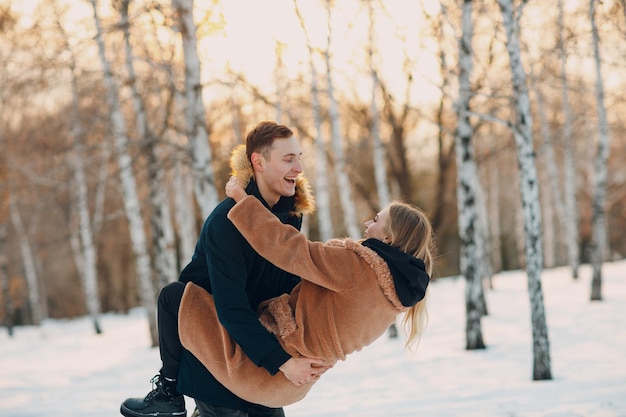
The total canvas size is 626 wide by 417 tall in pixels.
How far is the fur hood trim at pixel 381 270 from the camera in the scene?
2.83 metres

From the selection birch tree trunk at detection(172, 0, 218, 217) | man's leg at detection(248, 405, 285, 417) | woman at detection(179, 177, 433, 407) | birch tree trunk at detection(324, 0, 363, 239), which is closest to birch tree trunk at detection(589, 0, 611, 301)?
birch tree trunk at detection(324, 0, 363, 239)

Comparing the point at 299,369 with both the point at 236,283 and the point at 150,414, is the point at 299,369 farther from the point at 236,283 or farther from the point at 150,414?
the point at 150,414

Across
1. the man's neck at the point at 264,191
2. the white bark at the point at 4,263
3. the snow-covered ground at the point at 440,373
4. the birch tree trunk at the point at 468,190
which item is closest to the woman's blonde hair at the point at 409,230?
the man's neck at the point at 264,191

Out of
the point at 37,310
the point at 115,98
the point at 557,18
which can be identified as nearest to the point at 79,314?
the point at 37,310

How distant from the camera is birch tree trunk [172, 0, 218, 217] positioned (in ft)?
Result: 26.2

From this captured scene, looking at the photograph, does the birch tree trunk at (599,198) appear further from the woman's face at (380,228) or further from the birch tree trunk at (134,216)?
the woman's face at (380,228)

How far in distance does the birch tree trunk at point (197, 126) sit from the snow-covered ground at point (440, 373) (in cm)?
232

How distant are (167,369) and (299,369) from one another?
0.68 metres

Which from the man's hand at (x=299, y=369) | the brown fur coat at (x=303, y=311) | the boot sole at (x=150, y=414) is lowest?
the boot sole at (x=150, y=414)

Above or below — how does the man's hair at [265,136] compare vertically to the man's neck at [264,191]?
above

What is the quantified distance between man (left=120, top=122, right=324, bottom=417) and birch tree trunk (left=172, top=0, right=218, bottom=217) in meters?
4.95

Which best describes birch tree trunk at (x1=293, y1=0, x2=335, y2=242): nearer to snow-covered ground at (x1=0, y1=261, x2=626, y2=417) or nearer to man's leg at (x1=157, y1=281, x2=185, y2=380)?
snow-covered ground at (x1=0, y1=261, x2=626, y2=417)

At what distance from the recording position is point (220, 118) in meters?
19.4

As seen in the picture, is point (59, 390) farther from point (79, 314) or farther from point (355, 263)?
point (79, 314)
